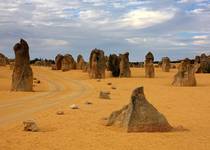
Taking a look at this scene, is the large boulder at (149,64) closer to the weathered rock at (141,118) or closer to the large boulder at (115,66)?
the large boulder at (115,66)

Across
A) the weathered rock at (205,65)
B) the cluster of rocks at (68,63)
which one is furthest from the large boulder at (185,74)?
the cluster of rocks at (68,63)

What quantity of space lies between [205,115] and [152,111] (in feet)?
15.3

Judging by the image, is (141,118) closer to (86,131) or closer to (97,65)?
(86,131)

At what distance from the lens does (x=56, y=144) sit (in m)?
10.3

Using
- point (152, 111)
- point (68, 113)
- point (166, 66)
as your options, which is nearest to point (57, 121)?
point (68, 113)

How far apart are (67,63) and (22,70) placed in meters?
38.5

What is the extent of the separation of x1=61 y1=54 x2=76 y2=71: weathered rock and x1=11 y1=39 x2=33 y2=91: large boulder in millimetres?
36914

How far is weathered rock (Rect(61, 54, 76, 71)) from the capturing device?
214 feet

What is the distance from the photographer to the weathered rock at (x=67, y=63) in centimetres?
6515

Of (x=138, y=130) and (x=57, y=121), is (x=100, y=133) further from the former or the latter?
(x=57, y=121)

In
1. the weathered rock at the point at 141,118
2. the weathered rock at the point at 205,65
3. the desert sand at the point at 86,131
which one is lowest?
the desert sand at the point at 86,131

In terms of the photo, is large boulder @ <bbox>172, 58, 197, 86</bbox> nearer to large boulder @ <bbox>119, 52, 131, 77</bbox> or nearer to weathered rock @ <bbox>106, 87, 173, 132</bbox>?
large boulder @ <bbox>119, 52, 131, 77</bbox>

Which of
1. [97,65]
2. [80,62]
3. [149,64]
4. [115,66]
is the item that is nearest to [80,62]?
[80,62]

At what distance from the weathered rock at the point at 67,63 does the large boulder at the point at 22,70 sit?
121ft
